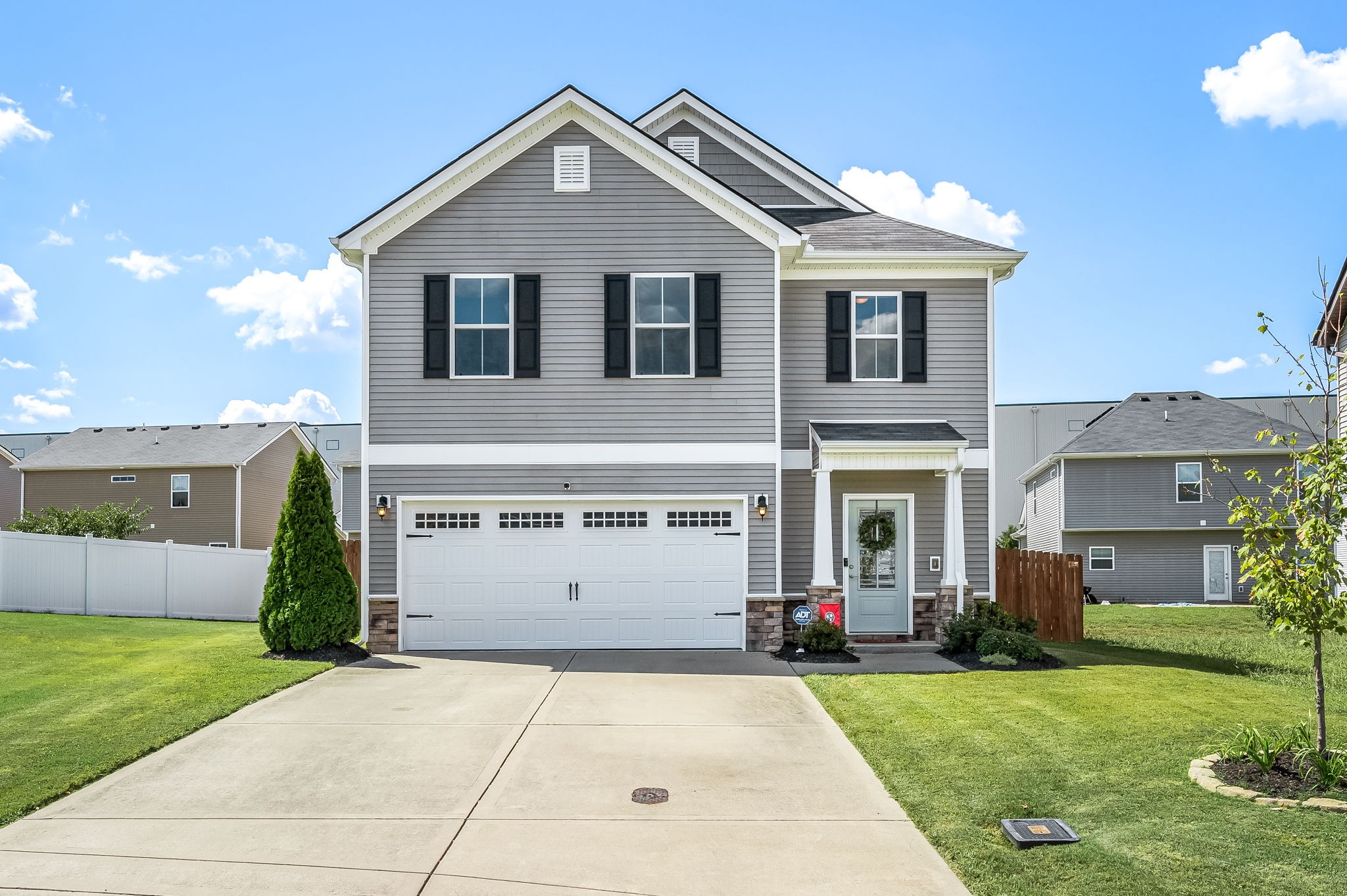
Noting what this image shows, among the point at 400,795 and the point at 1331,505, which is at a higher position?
the point at 1331,505

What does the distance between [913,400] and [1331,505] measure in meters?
8.08

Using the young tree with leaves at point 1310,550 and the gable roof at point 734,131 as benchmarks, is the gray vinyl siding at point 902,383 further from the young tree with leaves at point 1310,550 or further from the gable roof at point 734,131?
the young tree with leaves at point 1310,550

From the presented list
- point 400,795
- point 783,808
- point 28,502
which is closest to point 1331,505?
point 783,808

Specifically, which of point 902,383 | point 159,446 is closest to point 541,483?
point 902,383

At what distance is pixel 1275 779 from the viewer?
6.98 m

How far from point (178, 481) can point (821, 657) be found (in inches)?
1065

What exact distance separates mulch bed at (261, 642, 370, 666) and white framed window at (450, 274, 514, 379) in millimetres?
4120

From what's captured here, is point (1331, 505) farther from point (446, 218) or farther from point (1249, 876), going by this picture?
point (446, 218)

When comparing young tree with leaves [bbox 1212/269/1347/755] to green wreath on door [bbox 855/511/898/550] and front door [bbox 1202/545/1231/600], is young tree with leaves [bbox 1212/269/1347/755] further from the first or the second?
front door [bbox 1202/545/1231/600]

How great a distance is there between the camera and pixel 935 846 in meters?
6.00

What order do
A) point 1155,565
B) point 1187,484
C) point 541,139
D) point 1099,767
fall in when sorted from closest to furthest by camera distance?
1. point 1099,767
2. point 541,139
3. point 1187,484
4. point 1155,565

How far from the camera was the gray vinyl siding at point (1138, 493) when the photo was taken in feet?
99.6

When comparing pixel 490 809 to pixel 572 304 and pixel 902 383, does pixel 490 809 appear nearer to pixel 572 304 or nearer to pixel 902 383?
pixel 572 304

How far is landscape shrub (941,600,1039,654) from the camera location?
44.1 feet
